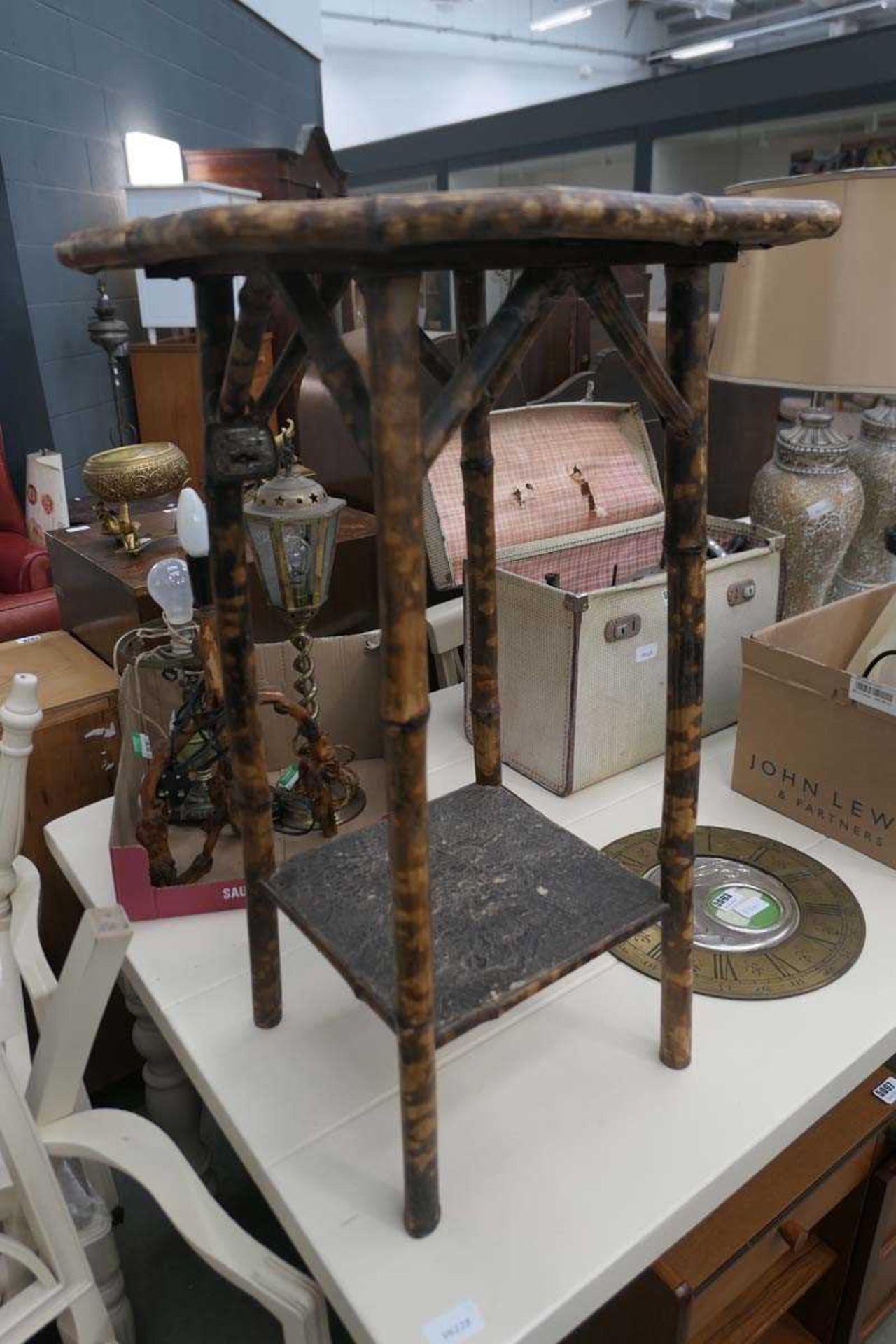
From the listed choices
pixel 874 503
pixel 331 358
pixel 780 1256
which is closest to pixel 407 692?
pixel 331 358

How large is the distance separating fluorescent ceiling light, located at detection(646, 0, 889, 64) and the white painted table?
9460 mm

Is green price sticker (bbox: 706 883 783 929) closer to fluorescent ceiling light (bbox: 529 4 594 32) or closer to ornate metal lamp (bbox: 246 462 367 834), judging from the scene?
ornate metal lamp (bbox: 246 462 367 834)

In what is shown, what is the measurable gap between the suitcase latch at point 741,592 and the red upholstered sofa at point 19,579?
165cm

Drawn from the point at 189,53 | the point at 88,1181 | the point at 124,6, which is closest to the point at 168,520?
the point at 88,1181

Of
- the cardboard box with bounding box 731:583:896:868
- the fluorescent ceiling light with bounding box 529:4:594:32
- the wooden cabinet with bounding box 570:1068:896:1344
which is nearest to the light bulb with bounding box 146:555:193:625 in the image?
the cardboard box with bounding box 731:583:896:868

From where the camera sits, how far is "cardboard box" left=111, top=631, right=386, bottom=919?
111cm

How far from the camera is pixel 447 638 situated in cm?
166

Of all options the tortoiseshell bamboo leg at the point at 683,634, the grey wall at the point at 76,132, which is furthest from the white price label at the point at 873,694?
the grey wall at the point at 76,132

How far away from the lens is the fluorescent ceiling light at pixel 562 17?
29.1 ft

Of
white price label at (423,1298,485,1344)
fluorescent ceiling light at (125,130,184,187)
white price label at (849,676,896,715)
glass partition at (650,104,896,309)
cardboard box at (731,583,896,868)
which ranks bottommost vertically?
white price label at (423,1298,485,1344)

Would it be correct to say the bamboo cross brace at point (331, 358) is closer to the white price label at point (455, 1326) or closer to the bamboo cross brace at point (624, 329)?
the bamboo cross brace at point (624, 329)

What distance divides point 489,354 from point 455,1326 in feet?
2.23

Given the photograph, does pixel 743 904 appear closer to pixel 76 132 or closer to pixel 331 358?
pixel 331 358

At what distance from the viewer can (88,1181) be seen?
1228mm
